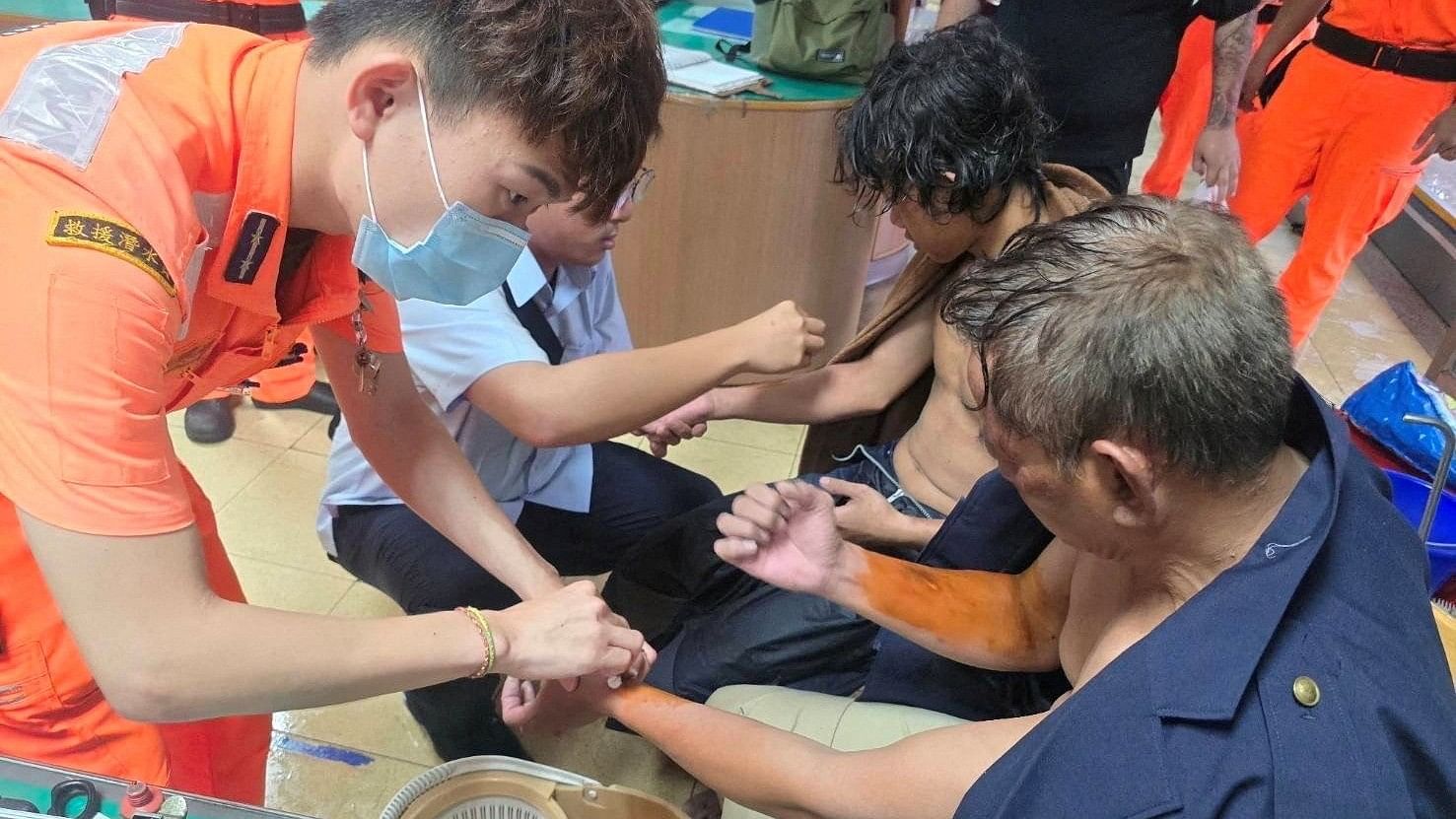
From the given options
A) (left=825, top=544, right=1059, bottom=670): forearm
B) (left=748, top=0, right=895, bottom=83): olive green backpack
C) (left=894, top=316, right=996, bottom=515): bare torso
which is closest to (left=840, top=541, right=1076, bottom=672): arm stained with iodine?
(left=825, top=544, right=1059, bottom=670): forearm

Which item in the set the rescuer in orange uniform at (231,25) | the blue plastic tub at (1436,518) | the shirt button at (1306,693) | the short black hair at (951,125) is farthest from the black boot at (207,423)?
the blue plastic tub at (1436,518)

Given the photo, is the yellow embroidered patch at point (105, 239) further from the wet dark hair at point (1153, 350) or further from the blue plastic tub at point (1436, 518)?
the blue plastic tub at point (1436, 518)

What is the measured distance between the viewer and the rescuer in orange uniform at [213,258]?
0.73 metres

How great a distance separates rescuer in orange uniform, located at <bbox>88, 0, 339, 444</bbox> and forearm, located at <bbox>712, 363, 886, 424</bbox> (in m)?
0.82

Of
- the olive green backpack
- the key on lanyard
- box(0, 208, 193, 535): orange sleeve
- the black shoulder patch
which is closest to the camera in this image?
box(0, 208, 193, 535): orange sleeve

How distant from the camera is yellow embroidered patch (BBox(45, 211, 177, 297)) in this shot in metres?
0.72

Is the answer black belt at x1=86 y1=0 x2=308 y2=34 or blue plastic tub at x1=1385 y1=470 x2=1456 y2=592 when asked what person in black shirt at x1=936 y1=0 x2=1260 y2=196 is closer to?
blue plastic tub at x1=1385 y1=470 x2=1456 y2=592

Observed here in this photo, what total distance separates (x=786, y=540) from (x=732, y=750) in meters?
0.32

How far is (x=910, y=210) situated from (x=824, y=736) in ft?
2.99

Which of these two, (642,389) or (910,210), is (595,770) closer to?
(642,389)

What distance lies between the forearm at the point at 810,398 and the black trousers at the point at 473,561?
0.24 m

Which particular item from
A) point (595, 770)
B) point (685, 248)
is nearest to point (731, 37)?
point (685, 248)

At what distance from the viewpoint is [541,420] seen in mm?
1462

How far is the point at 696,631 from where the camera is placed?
5.67 ft
